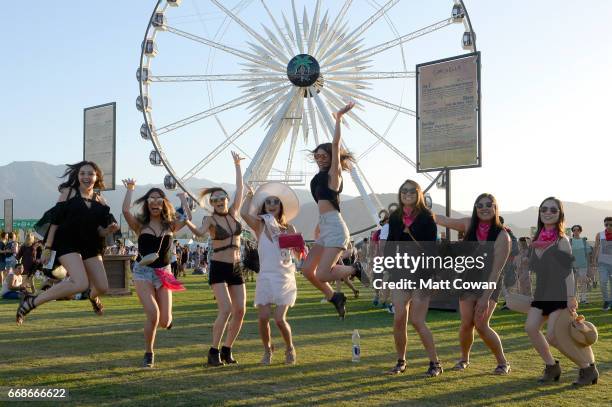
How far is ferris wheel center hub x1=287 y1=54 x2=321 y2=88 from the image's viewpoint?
25562 mm

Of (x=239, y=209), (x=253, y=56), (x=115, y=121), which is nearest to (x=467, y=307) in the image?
(x=239, y=209)

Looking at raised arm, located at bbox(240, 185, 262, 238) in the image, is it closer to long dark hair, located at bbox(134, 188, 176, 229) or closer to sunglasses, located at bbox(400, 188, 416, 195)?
long dark hair, located at bbox(134, 188, 176, 229)

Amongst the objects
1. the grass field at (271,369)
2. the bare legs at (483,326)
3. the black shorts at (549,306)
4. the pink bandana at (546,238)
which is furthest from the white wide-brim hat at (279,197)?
the black shorts at (549,306)

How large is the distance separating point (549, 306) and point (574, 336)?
306mm

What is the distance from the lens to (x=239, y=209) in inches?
299

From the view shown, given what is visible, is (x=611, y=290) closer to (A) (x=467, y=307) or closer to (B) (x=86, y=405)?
(A) (x=467, y=307)

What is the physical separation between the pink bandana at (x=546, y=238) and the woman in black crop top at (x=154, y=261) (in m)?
3.13

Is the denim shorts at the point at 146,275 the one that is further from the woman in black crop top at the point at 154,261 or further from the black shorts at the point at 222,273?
the black shorts at the point at 222,273

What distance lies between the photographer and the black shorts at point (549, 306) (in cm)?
631

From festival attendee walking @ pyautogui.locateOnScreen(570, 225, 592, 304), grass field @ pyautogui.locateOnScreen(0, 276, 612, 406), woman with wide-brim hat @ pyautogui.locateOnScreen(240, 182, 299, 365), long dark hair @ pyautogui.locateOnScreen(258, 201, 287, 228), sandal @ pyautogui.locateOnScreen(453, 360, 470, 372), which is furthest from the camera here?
festival attendee walking @ pyautogui.locateOnScreen(570, 225, 592, 304)

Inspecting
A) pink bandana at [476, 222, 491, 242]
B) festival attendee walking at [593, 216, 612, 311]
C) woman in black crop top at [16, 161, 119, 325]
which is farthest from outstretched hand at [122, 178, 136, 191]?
festival attendee walking at [593, 216, 612, 311]

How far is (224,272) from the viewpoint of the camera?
23.4 ft

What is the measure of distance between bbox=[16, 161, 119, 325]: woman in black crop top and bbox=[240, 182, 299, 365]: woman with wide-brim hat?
1.33 m

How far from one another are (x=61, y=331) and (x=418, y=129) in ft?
25.4
